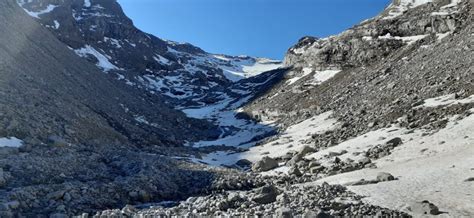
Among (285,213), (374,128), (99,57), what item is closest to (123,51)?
(99,57)

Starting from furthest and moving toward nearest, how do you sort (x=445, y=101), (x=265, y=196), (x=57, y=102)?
(x=57, y=102) < (x=445, y=101) < (x=265, y=196)

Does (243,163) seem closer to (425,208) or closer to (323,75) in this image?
(425,208)

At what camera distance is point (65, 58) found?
249 feet

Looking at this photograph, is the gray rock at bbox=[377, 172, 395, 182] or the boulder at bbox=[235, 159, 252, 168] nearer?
the gray rock at bbox=[377, 172, 395, 182]

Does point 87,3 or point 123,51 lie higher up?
point 87,3

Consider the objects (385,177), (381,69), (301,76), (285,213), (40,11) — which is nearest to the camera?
(285,213)

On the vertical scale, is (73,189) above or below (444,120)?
below

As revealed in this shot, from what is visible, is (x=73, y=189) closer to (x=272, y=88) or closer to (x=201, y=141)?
Result: (x=201, y=141)

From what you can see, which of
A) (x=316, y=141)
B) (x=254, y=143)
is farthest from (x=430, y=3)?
(x=316, y=141)

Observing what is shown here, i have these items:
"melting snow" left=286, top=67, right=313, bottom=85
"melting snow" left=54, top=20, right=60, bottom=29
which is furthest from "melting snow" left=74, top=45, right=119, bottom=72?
"melting snow" left=286, top=67, right=313, bottom=85

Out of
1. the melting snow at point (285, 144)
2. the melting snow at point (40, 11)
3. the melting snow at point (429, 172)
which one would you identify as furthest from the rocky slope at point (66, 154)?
the melting snow at point (40, 11)

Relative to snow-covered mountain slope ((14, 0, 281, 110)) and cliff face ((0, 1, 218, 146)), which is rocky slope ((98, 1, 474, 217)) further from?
snow-covered mountain slope ((14, 0, 281, 110))

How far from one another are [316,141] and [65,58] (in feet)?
164

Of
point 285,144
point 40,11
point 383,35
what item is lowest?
point 285,144
